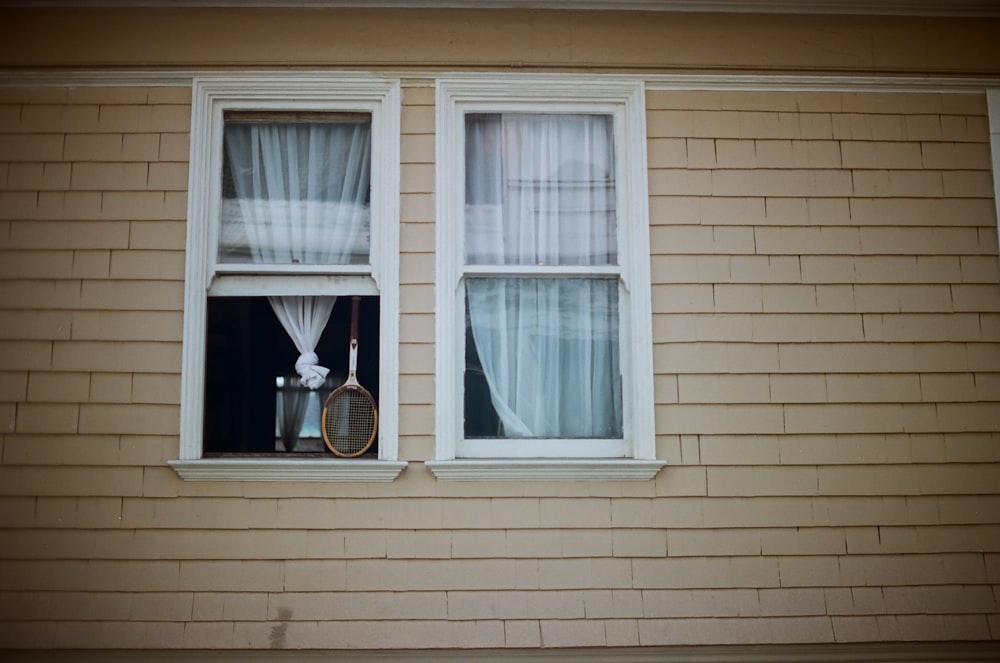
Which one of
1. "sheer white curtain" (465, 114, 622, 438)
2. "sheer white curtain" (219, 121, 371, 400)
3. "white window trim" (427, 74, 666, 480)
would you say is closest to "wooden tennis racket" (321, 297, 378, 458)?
"sheer white curtain" (219, 121, 371, 400)

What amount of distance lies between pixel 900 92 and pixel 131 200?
12.1 feet

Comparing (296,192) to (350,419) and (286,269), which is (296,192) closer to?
(286,269)

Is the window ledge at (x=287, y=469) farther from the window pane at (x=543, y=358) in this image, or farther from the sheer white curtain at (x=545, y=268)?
the sheer white curtain at (x=545, y=268)

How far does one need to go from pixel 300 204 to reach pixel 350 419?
1.06 m

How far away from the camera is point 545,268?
4086 millimetres

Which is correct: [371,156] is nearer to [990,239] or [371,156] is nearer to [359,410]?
[359,410]

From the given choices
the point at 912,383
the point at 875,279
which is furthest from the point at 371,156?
the point at 912,383

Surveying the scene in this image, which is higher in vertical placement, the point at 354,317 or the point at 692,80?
the point at 692,80

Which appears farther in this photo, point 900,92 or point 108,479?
point 900,92

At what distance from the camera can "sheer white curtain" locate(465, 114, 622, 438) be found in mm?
4066

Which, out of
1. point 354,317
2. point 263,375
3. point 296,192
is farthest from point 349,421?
point 296,192

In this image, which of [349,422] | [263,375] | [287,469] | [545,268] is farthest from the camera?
[263,375]

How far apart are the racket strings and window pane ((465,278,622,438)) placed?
1.52ft

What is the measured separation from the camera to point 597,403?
13.4 feet
